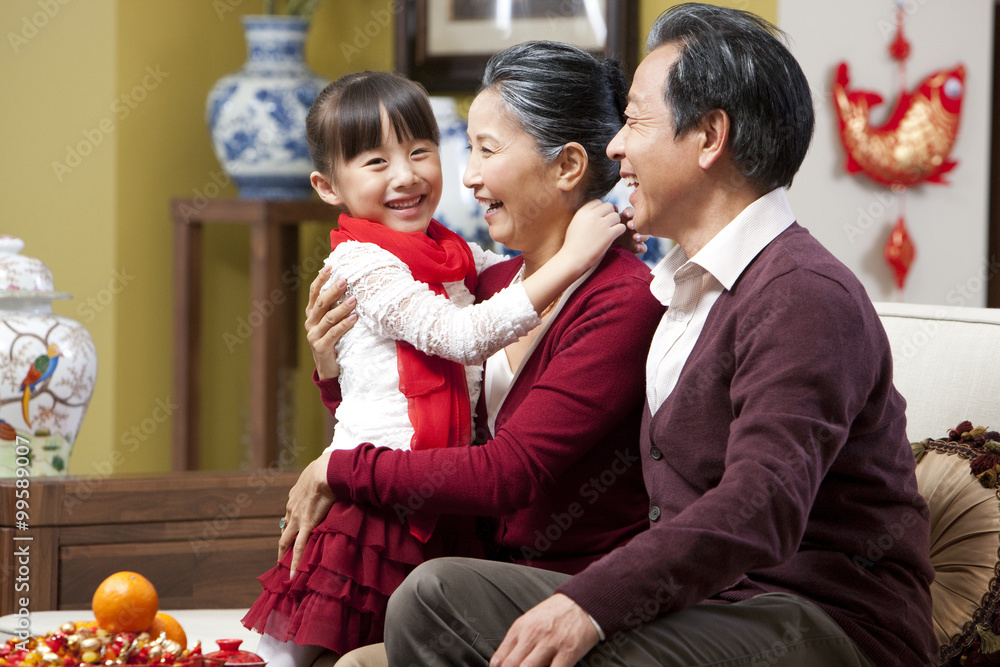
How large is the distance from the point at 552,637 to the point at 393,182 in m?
0.74

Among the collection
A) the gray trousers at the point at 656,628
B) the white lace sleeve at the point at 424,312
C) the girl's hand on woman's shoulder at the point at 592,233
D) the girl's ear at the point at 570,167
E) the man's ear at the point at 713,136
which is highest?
the man's ear at the point at 713,136

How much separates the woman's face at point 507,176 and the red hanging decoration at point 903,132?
156 cm

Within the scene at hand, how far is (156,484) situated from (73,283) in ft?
3.45

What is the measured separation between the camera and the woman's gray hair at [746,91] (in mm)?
1254

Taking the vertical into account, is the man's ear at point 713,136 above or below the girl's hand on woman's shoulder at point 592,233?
above

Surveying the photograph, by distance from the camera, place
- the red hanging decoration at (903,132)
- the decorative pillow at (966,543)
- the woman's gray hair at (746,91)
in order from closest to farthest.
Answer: the woman's gray hair at (746,91)
the decorative pillow at (966,543)
the red hanging decoration at (903,132)

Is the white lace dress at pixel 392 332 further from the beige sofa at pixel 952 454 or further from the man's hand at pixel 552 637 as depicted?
the man's hand at pixel 552 637

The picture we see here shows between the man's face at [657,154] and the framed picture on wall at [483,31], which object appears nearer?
the man's face at [657,154]

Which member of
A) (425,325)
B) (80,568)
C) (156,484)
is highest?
(425,325)

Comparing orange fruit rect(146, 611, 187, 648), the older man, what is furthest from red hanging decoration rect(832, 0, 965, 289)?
orange fruit rect(146, 611, 187, 648)

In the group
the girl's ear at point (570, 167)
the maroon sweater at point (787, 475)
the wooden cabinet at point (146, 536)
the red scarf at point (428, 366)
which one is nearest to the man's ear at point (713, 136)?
the maroon sweater at point (787, 475)

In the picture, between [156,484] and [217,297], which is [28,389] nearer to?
[156,484]

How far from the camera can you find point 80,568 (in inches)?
82.7

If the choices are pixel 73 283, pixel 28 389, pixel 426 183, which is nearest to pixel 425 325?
pixel 426 183
